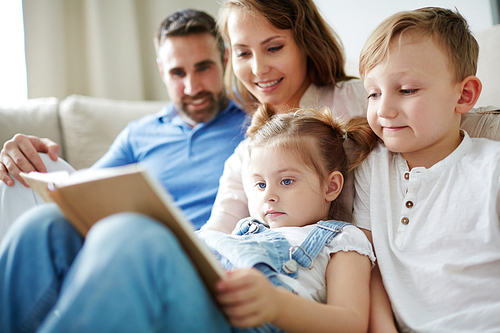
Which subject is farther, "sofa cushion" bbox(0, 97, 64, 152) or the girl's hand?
"sofa cushion" bbox(0, 97, 64, 152)

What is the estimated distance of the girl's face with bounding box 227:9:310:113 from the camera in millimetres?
1268

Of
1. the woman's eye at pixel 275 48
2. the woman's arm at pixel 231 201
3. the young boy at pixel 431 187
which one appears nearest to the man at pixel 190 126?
the woman's arm at pixel 231 201

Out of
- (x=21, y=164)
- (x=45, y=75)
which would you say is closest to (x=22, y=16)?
(x=45, y=75)

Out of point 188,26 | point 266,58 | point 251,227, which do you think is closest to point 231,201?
point 251,227

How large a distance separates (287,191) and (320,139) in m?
0.17

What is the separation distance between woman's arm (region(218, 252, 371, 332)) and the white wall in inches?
43.1

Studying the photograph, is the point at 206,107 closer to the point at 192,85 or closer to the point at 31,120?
the point at 192,85

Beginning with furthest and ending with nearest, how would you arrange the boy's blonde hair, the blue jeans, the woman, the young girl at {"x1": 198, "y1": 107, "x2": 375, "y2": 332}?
the woman < the boy's blonde hair < the young girl at {"x1": 198, "y1": 107, "x2": 375, "y2": 332} < the blue jeans

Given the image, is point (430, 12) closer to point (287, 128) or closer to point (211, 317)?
point (287, 128)

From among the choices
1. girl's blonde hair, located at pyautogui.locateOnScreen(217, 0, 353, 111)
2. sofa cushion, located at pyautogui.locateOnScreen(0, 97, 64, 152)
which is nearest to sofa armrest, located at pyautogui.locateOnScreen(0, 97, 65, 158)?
sofa cushion, located at pyautogui.locateOnScreen(0, 97, 64, 152)

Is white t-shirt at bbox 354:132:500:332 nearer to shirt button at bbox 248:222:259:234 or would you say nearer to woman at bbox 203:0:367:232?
shirt button at bbox 248:222:259:234

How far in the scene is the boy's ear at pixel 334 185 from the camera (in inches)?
38.5

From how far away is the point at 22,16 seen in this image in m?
2.27

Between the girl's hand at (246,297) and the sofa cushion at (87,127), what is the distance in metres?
1.59
